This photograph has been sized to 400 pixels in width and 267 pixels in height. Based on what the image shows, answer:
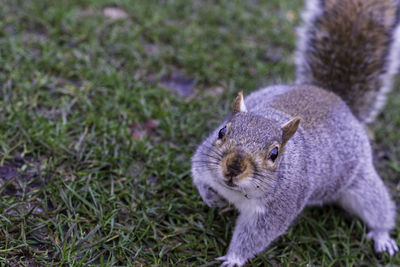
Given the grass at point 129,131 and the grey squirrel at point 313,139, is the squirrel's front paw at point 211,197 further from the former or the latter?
the grass at point 129,131

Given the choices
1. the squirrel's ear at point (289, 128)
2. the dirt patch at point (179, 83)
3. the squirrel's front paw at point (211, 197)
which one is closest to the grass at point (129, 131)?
the dirt patch at point (179, 83)

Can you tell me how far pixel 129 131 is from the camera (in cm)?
294

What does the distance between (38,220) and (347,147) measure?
5.92 feet

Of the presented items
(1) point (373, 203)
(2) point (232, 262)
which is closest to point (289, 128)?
Answer: (2) point (232, 262)

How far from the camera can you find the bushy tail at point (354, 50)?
2887 millimetres

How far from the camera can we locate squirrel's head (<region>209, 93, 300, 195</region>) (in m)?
1.87

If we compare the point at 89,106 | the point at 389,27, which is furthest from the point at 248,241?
the point at 389,27

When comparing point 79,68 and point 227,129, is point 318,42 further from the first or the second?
point 79,68

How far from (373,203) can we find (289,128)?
1.07 metres

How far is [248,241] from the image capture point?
2.25m

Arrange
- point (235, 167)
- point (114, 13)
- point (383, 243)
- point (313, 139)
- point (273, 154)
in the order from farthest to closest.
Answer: point (114, 13) < point (383, 243) < point (313, 139) < point (273, 154) < point (235, 167)

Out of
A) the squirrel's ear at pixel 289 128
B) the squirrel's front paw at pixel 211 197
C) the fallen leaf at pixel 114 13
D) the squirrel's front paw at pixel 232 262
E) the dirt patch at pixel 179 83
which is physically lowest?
the squirrel's front paw at pixel 232 262

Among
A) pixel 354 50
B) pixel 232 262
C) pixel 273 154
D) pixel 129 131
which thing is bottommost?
pixel 232 262

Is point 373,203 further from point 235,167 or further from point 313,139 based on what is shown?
point 235,167
